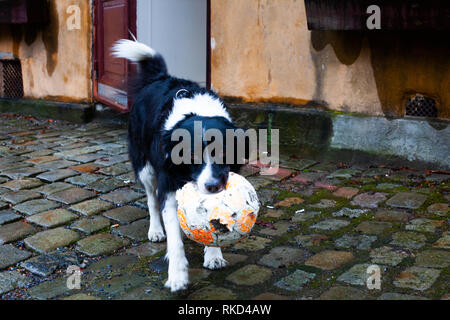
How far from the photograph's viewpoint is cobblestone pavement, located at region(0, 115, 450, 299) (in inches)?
109

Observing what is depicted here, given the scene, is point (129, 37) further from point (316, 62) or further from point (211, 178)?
point (211, 178)

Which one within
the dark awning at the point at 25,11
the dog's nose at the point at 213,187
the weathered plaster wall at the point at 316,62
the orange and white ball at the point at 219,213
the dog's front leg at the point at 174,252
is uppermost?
the dark awning at the point at 25,11

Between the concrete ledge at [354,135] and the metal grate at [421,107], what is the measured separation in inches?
4.5

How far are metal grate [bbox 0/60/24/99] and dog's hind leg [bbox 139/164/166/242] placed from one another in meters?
6.32

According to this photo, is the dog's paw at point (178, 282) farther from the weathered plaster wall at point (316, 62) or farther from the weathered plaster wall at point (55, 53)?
the weathered plaster wall at point (55, 53)

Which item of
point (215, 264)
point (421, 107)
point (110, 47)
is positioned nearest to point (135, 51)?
point (215, 264)

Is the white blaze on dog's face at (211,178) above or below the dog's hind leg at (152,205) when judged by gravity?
above

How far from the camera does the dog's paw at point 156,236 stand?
3.48 metres

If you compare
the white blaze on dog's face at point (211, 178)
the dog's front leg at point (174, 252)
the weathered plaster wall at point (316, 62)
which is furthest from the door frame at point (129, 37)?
the white blaze on dog's face at point (211, 178)

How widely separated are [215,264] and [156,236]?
0.65m

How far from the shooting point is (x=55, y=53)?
26.6 feet

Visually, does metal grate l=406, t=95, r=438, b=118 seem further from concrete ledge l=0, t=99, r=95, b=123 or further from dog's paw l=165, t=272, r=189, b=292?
concrete ledge l=0, t=99, r=95, b=123

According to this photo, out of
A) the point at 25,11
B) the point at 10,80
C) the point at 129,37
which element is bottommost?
the point at 10,80
